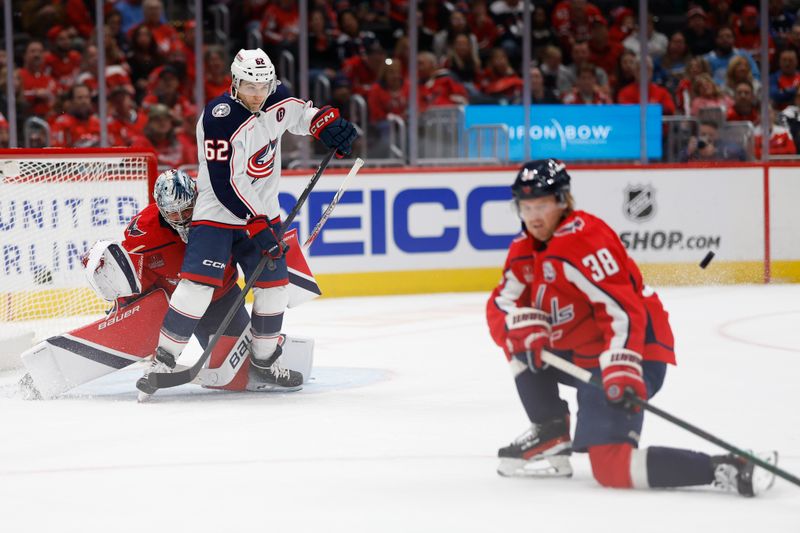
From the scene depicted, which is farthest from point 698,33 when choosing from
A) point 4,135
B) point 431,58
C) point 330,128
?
point 330,128

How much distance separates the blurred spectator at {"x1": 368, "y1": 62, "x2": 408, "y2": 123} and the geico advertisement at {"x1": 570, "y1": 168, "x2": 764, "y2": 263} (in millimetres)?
1168

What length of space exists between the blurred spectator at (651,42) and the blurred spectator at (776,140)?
2.69 feet

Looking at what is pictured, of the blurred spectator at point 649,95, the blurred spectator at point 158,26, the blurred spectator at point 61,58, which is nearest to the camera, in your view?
the blurred spectator at point 61,58

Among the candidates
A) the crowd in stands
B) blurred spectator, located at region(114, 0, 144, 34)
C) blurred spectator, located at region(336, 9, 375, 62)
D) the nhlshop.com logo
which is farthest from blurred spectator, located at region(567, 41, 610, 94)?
blurred spectator, located at region(114, 0, 144, 34)

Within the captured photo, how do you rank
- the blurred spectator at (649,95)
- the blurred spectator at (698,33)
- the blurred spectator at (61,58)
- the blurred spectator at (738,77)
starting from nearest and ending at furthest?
the blurred spectator at (61,58) < the blurred spectator at (649,95) < the blurred spectator at (738,77) < the blurred spectator at (698,33)

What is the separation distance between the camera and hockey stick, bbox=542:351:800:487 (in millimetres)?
2748

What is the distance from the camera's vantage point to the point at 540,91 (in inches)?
324

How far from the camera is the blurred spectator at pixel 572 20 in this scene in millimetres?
8594

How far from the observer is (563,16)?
28.4 feet

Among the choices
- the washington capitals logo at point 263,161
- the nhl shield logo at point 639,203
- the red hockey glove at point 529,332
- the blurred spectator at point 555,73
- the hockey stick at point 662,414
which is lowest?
the hockey stick at point 662,414

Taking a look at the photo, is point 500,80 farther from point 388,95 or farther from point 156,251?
point 156,251

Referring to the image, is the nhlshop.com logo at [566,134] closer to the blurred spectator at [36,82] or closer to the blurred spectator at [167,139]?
the blurred spectator at [167,139]

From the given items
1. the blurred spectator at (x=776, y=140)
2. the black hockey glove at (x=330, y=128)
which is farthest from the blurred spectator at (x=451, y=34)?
the black hockey glove at (x=330, y=128)

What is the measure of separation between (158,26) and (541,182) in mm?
Answer: 5386
